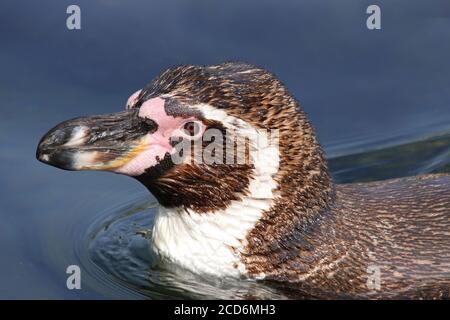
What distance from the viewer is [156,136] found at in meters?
8.01

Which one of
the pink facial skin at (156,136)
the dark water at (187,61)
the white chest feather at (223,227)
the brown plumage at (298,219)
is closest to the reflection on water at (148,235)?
the dark water at (187,61)

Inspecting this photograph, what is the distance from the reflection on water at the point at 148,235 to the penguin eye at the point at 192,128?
116 centimetres

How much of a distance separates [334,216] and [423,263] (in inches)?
28.9

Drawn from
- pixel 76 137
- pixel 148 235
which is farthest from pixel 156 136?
pixel 148 235

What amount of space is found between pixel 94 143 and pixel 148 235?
1.86 metres

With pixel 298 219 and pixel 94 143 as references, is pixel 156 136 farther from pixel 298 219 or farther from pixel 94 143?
pixel 298 219

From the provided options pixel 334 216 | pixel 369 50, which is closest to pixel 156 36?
pixel 369 50

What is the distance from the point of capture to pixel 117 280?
8.70m

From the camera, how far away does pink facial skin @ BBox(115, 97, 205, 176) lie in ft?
26.0

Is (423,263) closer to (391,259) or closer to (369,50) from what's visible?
(391,259)
